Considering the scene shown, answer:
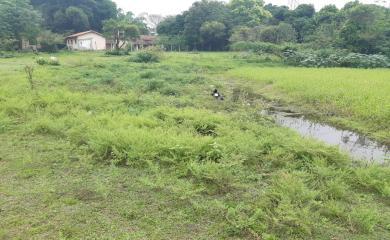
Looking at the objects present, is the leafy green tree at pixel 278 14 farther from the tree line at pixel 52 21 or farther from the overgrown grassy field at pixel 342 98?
the overgrown grassy field at pixel 342 98

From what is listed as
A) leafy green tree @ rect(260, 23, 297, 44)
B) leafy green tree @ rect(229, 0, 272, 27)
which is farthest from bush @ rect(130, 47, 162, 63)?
leafy green tree @ rect(229, 0, 272, 27)

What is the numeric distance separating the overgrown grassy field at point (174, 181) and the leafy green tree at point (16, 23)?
26502 millimetres

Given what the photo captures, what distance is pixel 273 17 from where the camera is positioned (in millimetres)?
48094

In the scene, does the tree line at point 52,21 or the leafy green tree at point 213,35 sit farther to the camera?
the leafy green tree at point 213,35

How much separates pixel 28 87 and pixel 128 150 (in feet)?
24.9

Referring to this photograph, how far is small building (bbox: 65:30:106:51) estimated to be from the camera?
146 ft

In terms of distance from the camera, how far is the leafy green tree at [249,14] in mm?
45469

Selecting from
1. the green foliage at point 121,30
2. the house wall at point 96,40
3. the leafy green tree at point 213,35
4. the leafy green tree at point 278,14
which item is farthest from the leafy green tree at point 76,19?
the leafy green tree at point 278,14

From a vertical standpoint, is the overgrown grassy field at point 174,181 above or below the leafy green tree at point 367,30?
below

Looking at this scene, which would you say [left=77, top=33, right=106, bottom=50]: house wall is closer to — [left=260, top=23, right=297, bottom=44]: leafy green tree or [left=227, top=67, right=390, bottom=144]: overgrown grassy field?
[left=260, top=23, right=297, bottom=44]: leafy green tree

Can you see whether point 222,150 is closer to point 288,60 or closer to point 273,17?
point 288,60

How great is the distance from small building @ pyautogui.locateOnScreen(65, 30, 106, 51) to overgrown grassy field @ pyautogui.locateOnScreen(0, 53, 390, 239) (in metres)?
39.0

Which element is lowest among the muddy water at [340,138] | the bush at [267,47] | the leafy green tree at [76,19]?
the muddy water at [340,138]

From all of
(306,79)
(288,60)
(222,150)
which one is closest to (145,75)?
(306,79)
